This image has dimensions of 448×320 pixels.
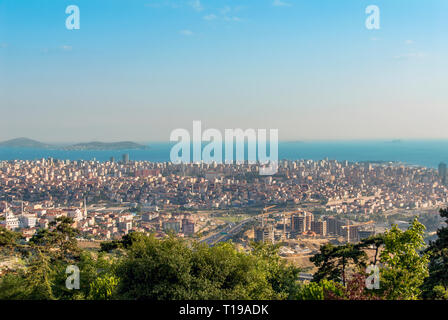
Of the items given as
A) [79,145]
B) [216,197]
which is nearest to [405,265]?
[216,197]

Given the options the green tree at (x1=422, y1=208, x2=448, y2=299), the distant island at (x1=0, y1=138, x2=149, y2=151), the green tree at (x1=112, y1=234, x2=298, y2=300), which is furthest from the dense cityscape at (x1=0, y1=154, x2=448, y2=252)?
the green tree at (x1=112, y1=234, x2=298, y2=300)

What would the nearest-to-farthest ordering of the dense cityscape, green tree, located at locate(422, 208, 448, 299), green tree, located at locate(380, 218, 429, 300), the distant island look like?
1. green tree, located at locate(380, 218, 429, 300)
2. green tree, located at locate(422, 208, 448, 299)
3. the dense cityscape
4. the distant island

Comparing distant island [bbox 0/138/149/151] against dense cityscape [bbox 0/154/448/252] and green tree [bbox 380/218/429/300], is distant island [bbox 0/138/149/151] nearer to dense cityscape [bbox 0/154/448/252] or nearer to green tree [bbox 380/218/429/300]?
dense cityscape [bbox 0/154/448/252]

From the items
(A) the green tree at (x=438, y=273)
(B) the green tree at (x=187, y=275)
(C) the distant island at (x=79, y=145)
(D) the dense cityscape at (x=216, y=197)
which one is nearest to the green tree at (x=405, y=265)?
(A) the green tree at (x=438, y=273)

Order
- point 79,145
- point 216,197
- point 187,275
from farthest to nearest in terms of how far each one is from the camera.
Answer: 1. point 79,145
2. point 216,197
3. point 187,275

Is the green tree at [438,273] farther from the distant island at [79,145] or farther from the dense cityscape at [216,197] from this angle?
the distant island at [79,145]

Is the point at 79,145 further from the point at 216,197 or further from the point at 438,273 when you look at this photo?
the point at 438,273

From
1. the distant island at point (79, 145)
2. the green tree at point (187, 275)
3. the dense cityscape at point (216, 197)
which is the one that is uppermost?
the distant island at point (79, 145)

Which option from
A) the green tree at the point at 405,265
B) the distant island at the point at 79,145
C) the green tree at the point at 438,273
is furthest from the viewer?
the distant island at the point at 79,145

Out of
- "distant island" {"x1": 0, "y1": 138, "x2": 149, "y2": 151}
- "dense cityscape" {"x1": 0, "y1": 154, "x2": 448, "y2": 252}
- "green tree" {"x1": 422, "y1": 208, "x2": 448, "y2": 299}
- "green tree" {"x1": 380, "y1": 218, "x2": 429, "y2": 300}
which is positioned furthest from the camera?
"distant island" {"x1": 0, "y1": 138, "x2": 149, "y2": 151}

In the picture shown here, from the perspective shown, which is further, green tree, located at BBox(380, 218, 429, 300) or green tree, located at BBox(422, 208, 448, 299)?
green tree, located at BBox(422, 208, 448, 299)

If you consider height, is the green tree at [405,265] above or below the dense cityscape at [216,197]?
above

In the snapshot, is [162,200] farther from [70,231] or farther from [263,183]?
[70,231]
